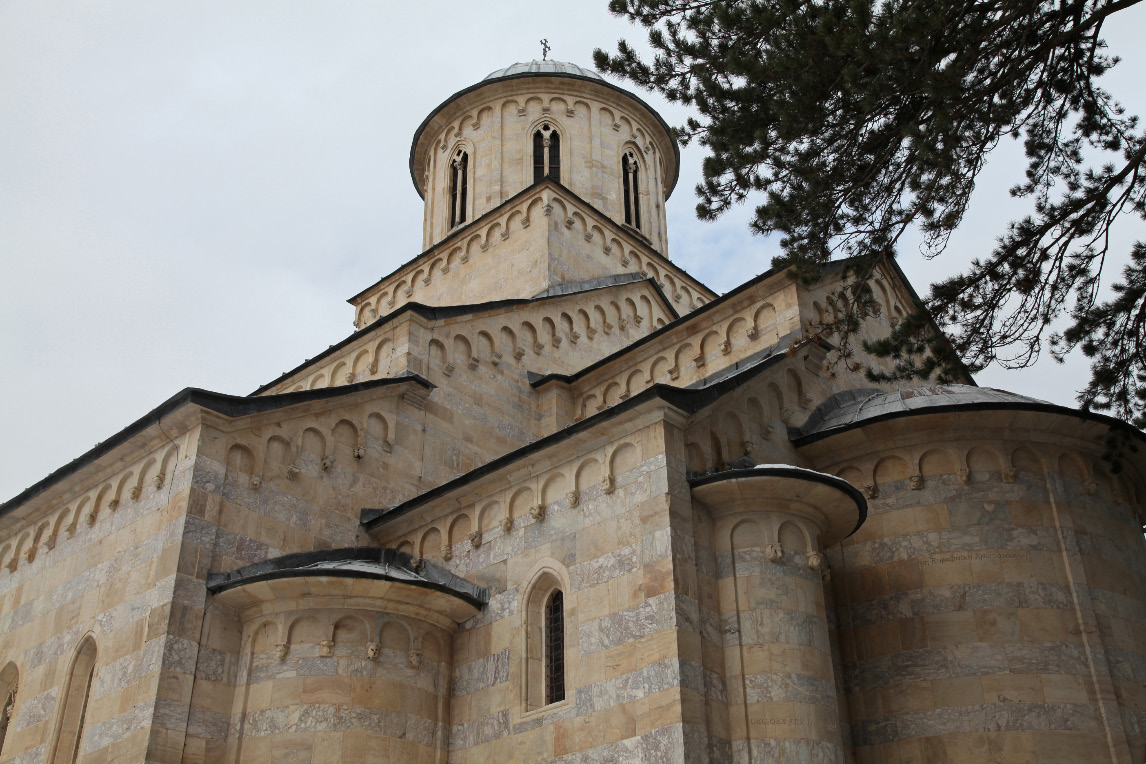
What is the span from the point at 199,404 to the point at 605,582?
505 centimetres

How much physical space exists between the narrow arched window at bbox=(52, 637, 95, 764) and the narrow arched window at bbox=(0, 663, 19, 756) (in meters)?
1.28

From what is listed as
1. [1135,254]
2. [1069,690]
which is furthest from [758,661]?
[1135,254]

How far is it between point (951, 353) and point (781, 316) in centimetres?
586

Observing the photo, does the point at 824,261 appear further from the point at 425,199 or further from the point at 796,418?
the point at 425,199

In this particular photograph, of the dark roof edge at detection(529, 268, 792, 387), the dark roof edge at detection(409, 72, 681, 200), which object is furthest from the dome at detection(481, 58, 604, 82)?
the dark roof edge at detection(529, 268, 792, 387)

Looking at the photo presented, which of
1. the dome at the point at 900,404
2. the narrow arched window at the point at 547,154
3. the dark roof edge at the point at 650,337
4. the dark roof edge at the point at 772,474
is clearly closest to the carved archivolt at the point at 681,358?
the dark roof edge at the point at 650,337

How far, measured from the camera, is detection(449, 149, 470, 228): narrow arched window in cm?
2267

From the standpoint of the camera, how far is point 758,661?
10.1 metres

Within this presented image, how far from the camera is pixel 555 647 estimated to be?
11.3 meters

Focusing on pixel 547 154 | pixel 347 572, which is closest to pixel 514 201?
pixel 547 154

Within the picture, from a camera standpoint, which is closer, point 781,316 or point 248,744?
point 248,744

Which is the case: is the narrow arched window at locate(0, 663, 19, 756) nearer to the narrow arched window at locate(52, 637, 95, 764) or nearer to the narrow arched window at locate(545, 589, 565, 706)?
the narrow arched window at locate(52, 637, 95, 764)

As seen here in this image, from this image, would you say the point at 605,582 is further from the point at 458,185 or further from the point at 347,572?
the point at 458,185

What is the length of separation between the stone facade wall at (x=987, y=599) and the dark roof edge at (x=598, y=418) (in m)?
1.82
